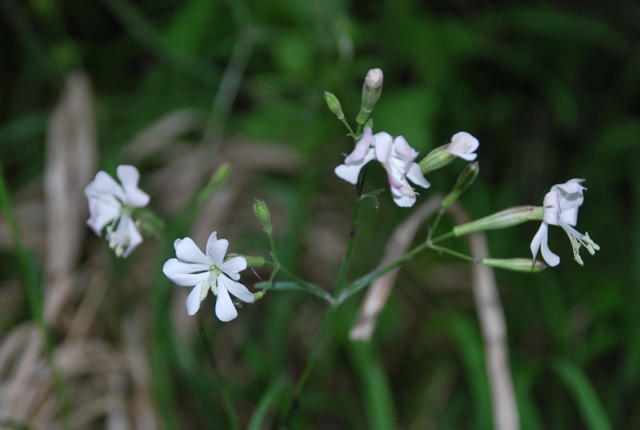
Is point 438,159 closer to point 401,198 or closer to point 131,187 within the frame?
point 401,198

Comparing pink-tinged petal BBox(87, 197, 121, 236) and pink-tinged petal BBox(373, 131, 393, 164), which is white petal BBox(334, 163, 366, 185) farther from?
pink-tinged petal BBox(87, 197, 121, 236)

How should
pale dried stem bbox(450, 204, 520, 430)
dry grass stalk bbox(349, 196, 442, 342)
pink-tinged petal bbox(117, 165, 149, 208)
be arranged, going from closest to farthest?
pink-tinged petal bbox(117, 165, 149, 208) → dry grass stalk bbox(349, 196, 442, 342) → pale dried stem bbox(450, 204, 520, 430)

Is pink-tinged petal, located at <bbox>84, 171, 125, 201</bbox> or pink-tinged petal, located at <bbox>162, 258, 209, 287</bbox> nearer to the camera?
pink-tinged petal, located at <bbox>162, 258, 209, 287</bbox>

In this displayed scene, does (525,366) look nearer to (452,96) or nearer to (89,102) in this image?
(452,96)

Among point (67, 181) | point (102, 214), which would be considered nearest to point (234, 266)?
point (102, 214)

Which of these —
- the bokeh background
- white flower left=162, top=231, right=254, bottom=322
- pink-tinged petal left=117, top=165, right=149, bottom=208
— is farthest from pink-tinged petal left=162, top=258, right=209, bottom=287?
the bokeh background

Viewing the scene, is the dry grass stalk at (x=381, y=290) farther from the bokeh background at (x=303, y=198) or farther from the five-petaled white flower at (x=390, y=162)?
the five-petaled white flower at (x=390, y=162)

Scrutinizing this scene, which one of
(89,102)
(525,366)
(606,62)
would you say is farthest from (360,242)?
(606,62)
